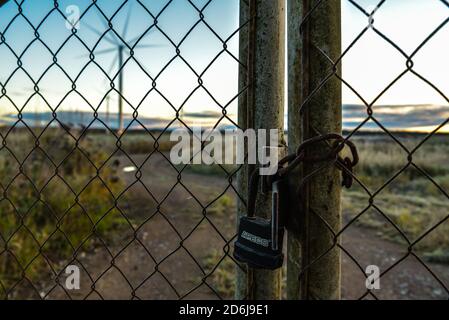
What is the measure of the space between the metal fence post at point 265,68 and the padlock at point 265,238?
0.26 ft

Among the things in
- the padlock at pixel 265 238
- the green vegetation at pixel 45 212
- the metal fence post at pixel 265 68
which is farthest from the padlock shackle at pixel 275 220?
the green vegetation at pixel 45 212

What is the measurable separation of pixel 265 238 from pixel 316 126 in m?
0.21

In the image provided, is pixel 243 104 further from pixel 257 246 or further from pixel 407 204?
pixel 407 204

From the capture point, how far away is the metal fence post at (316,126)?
58 centimetres

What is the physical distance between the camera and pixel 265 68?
68 centimetres

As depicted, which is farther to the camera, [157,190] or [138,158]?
[138,158]

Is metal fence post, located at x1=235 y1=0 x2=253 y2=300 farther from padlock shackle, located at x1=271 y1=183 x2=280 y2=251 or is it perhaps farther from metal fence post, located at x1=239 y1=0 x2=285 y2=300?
padlock shackle, located at x1=271 y1=183 x2=280 y2=251

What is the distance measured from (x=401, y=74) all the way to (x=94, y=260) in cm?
337

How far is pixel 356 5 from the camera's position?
528 millimetres

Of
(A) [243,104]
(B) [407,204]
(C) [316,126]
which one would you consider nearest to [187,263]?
(A) [243,104]

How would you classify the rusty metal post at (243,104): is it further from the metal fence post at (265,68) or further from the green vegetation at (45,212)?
the green vegetation at (45,212)

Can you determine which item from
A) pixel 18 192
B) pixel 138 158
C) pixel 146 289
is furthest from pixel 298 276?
pixel 138 158
